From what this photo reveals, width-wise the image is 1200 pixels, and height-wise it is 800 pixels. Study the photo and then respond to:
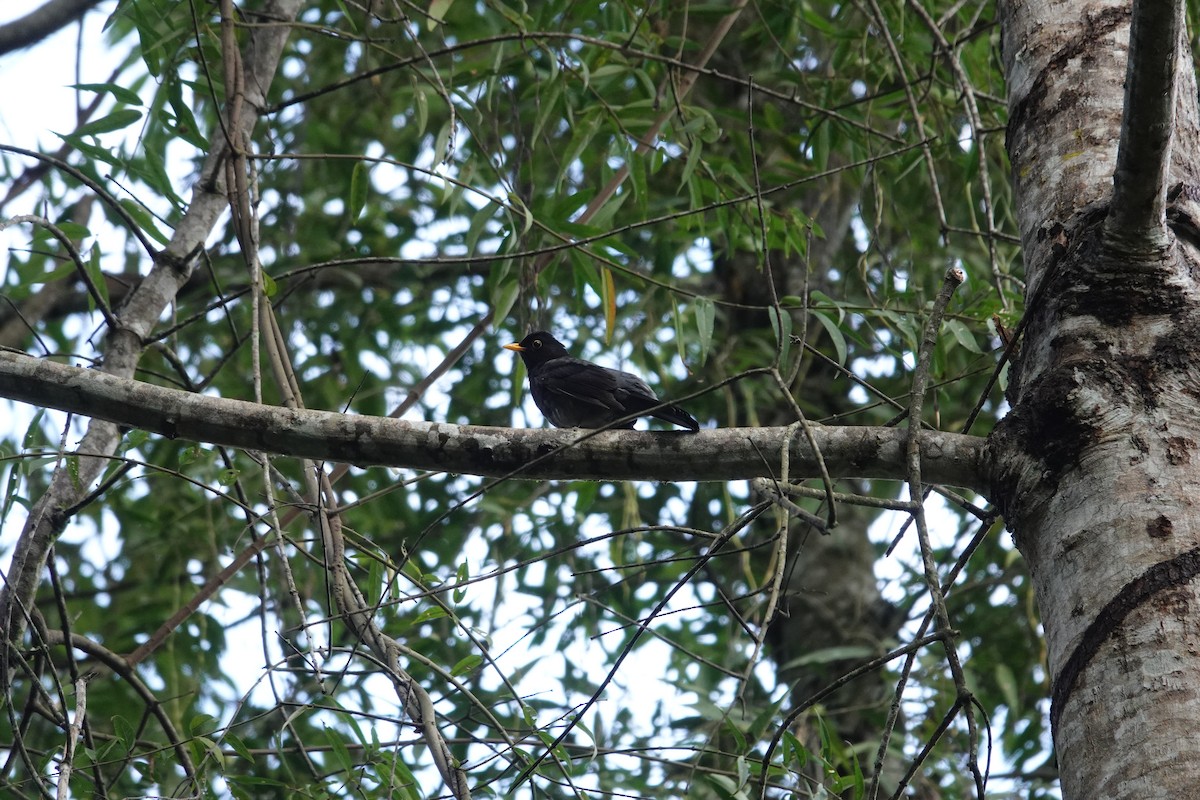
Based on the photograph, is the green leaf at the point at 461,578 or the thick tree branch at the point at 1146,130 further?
the green leaf at the point at 461,578

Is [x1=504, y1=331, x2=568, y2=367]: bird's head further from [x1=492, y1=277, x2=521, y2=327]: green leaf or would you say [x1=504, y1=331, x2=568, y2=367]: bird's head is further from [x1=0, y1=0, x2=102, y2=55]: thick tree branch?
[x1=0, y1=0, x2=102, y2=55]: thick tree branch

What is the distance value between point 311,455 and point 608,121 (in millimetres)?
2397

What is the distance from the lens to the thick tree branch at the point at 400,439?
2465mm

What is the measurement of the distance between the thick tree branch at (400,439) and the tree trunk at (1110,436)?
437 mm

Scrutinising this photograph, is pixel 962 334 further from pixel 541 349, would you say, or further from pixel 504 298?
pixel 541 349

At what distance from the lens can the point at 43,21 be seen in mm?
3350

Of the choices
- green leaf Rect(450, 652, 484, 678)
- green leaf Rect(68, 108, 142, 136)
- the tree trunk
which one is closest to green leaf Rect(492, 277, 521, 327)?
green leaf Rect(450, 652, 484, 678)

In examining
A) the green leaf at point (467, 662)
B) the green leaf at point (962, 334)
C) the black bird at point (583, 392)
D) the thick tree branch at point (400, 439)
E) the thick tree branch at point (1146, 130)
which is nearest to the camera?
the thick tree branch at point (1146, 130)

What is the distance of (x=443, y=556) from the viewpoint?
244 inches

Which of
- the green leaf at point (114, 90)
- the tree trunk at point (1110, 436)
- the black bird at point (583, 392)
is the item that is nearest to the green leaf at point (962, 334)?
the tree trunk at point (1110, 436)

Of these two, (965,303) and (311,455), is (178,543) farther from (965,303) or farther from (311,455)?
(965,303)

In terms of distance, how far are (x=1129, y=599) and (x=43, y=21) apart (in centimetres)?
333

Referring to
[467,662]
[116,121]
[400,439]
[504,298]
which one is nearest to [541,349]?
[504,298]

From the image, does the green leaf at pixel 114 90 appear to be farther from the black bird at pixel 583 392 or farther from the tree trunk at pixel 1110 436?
the tree trunk at pixel 1110 436
